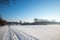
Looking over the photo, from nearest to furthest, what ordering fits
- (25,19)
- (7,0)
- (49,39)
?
(7,0)
(49,39)
(25,19)

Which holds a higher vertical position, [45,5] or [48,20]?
[45,5]

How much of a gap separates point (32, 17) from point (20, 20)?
0.33m

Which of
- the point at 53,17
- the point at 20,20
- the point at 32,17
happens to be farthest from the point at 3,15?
the point at 53,17

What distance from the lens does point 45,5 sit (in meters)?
3.20

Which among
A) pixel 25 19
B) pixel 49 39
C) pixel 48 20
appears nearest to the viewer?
pixel 49 39

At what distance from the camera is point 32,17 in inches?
119

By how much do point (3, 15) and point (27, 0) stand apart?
0.77 m

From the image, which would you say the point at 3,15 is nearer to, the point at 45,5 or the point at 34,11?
the point at 34,11

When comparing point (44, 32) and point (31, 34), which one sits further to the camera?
point (44, 32)

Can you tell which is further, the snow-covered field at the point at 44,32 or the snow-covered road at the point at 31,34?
the snow-covered field at the point at 44,32

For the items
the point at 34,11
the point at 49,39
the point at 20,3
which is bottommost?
the point at 49,39

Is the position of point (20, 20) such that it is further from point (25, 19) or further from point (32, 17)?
point (32, 17)

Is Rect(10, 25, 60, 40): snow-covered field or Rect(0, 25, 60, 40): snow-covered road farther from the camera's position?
Rect(10, 25, 60, 40): snow-covered field

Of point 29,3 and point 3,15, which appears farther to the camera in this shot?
point 29,3
